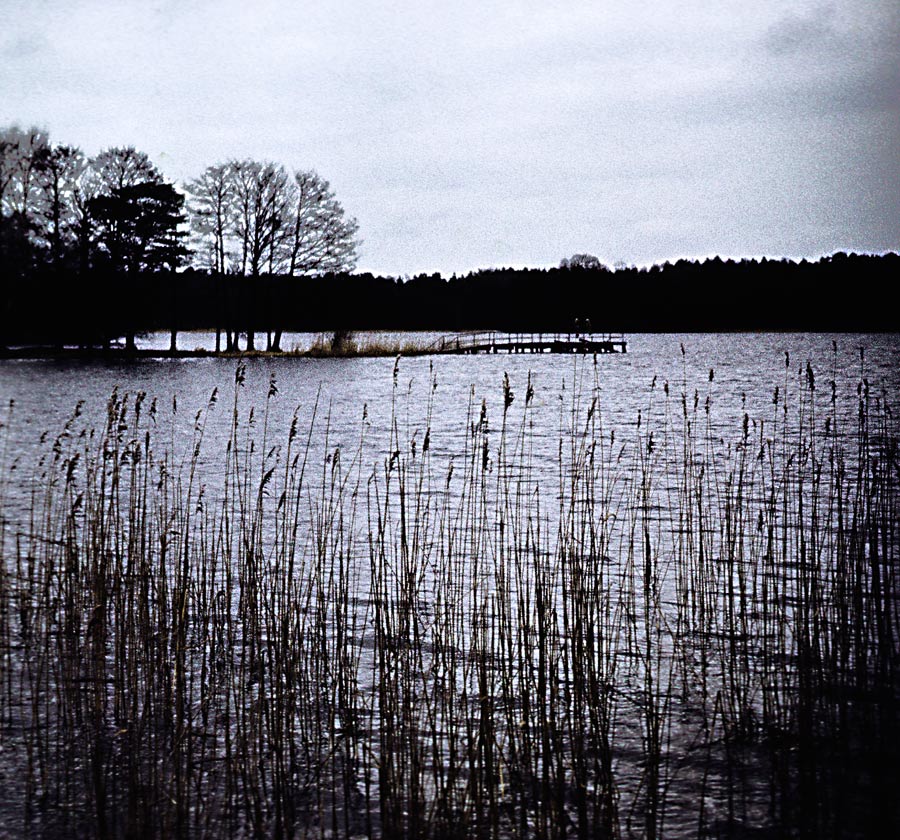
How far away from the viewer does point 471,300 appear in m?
90.2

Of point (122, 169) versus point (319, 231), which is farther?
point (319, 231)

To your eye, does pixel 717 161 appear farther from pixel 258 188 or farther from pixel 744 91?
pixel 258 188

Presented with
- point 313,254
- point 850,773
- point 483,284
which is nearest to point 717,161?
point 850,773

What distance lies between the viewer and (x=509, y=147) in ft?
54.2

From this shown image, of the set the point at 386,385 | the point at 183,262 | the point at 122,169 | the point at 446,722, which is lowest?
the point at 446,722

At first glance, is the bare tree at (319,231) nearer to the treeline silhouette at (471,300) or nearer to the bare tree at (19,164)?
the treeline silhouette at (471,300)

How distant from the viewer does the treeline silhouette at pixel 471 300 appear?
126 feet

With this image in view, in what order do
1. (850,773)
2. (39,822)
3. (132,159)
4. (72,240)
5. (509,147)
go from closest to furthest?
1. (39,822)
2. (850,773)
3. (509,147)
4. (72,240)
5. (132,159)

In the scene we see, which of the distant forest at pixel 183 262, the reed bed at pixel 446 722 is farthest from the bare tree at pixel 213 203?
the reed bed at pixel 446 722

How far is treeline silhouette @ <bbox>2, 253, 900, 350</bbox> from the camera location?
1512 inches

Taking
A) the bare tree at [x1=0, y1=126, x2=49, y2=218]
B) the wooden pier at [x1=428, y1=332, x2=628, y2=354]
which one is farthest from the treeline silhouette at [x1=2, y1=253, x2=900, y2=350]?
the wooden pier at [x1=428, y1=332, x2=628, y2=354]

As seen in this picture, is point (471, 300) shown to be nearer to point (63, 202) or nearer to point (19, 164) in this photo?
point (63, 202)

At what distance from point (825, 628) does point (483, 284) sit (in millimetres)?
84876

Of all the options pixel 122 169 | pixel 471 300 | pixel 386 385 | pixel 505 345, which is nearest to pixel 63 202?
pixel 122 169
